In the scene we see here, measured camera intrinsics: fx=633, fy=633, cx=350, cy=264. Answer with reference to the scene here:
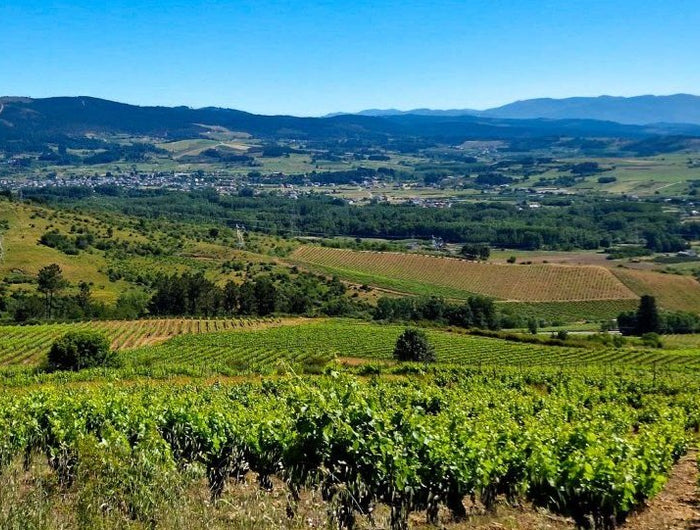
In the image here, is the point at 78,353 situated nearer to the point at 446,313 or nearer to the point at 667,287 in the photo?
the point at 446,313

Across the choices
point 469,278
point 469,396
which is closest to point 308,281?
point 469,278

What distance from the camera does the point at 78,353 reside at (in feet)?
166

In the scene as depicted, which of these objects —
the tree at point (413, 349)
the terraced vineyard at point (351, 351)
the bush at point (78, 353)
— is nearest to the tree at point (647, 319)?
the terraced vineyard at point (351, 351)

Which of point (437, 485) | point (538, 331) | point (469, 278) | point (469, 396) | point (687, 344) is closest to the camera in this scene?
point (437, 485)

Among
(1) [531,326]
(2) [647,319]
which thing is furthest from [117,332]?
(2) [647,319]

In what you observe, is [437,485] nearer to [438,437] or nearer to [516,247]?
[438,437]

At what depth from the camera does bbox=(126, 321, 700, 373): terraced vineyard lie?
59844mm

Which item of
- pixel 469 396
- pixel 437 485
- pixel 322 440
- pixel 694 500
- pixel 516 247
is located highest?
pixel 322 440

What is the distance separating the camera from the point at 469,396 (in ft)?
97.1

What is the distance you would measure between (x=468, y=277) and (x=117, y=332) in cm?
8548

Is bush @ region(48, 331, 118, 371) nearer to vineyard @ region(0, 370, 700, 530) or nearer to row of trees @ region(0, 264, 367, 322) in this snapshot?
vineyard @ region(0, 370, 700, 530)

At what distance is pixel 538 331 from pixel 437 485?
9373 cm

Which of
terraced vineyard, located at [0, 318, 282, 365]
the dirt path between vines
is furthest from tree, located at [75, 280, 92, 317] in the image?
the dirt path between vines

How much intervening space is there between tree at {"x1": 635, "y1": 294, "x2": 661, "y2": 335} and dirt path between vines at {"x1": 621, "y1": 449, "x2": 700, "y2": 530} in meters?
93.6
